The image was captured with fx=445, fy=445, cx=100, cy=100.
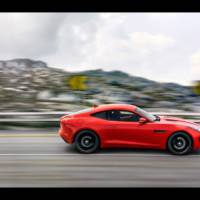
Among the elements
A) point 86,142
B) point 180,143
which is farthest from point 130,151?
point 180,143

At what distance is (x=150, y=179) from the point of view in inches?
342

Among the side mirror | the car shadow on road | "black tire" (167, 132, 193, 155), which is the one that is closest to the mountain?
the car shadow on road

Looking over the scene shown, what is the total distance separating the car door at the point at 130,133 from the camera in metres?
10.6

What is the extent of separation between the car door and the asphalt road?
288mm

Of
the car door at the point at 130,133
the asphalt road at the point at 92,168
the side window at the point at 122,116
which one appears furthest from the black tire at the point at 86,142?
the side window at the point at 122,116

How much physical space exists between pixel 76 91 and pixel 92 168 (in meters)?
20.8

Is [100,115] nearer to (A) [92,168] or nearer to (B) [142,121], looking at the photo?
(B) [142,121]

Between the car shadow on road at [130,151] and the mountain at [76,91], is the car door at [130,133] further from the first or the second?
the mountain at [76,91]

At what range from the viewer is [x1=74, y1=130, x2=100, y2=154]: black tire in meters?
10.8

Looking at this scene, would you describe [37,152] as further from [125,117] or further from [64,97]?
[64,97]

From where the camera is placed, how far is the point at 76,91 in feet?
99.0

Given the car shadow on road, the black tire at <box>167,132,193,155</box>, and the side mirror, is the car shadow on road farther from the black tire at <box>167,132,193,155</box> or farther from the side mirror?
the side mirror

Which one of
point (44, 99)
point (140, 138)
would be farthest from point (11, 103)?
point (140, 138)

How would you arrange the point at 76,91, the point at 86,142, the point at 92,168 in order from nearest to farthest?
the point at 92,168
the point at 86,142
the point at 76,91
